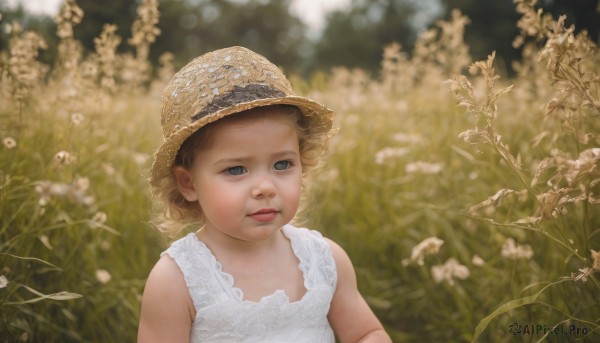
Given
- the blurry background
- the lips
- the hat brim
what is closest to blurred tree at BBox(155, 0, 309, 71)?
the blurry background

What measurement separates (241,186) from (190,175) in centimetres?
25

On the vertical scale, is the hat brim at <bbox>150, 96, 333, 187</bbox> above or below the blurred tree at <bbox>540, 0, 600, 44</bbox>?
below

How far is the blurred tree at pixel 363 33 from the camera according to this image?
4122 cm

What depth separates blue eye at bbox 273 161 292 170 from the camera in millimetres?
1677

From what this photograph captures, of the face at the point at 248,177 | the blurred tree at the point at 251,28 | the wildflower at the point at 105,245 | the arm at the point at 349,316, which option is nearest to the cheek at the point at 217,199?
the face at the point at 248,177

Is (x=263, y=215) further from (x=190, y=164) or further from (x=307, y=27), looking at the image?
(x=307, y=27)

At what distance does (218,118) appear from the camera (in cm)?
155

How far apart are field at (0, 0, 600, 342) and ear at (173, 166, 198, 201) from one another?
37cm

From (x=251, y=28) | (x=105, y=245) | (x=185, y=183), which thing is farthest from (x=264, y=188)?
(x=251, y=28)

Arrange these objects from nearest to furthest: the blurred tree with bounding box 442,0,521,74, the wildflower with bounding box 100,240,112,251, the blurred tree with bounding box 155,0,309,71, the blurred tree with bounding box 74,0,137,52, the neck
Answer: the neck < the wildflower with bounding box 100,240,112,251 < the blurred tree with bounding box 74,0,137,52 < the blurred tree with bounding box 442,0,521,74 < the blurred tree with bounding box 155,0,309,71

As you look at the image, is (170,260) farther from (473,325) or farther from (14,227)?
(473,325)

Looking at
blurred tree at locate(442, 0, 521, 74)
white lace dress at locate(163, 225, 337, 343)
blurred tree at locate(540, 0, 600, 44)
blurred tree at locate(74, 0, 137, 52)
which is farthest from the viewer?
blurred tree at locate(442, 0, 521, 74)

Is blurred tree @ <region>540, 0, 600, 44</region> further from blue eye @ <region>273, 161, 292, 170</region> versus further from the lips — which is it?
the lips

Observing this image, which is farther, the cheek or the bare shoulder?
the bare shoulder
